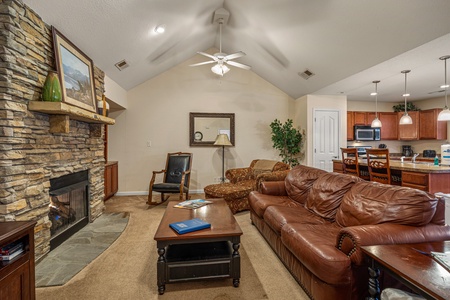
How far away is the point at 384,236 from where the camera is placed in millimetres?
1502

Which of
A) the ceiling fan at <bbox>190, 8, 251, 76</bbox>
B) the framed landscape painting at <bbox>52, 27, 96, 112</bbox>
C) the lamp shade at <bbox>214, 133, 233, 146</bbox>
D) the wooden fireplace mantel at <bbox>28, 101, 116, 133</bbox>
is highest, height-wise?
the ceiling fan at <bbox>190, 8, 251, 76</bbox>

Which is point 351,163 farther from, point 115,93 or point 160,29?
point 115,93

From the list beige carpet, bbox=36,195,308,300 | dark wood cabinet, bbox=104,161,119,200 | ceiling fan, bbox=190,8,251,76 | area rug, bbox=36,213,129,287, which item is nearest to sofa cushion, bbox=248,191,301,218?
beige carpet, bbox=36,195,308,300

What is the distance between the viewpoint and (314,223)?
225 cm

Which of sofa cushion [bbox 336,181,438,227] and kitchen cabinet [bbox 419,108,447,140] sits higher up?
kitchen cabinet [bbox 419,108,447,140]

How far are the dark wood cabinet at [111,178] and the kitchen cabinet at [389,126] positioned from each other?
6830 mm

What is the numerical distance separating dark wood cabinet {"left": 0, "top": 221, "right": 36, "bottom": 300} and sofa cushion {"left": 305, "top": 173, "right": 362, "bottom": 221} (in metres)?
2.49

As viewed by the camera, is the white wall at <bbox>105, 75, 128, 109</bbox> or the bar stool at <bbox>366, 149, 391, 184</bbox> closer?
the bar stool at <bbox>366, 149, 391, 184</bbox>

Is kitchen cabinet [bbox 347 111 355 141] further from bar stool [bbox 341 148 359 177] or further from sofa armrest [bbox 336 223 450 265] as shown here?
sofa armrest [bbox 336 223 450 265]

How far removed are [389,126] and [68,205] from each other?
7.45m

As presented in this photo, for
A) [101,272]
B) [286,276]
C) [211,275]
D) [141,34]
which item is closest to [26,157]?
[101,272]

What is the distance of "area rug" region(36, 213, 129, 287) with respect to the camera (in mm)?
2114

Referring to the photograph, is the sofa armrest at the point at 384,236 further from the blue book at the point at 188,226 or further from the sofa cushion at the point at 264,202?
the sofa cushion at the point at 264,202

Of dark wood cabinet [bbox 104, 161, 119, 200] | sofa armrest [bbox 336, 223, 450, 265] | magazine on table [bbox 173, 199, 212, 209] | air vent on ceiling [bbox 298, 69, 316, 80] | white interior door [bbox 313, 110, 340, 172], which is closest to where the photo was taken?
sofa armrest [bbox 336, 223, 450, 265]
